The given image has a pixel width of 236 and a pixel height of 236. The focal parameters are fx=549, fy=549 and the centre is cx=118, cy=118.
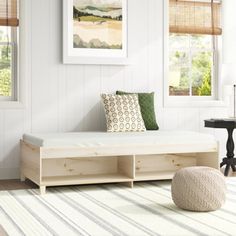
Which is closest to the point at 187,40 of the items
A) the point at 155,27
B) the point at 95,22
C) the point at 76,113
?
the point at 155,27

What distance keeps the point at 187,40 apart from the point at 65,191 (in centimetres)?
272

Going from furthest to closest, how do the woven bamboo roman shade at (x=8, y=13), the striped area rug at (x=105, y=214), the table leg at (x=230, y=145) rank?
the table leg at (x=230, y=145), the woven bamboo roman shade at (x=8, y=13), the striped area rug at (x=105, y=214)

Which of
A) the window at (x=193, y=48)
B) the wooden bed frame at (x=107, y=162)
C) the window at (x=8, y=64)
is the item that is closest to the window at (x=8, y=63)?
the window at (x=8, y=64)

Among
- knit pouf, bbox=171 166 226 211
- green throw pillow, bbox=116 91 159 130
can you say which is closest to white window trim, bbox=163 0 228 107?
green throw pillow, bbox=116 91 159 130

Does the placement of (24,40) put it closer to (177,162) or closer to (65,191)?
(65,191)

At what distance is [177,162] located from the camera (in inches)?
230

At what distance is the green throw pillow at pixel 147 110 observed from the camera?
6.19 meters

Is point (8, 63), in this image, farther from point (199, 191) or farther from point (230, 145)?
point (199, 191)

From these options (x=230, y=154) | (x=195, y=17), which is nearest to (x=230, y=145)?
(x=230, y=154)

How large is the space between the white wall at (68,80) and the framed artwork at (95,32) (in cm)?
8

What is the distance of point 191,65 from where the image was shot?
22.7ft

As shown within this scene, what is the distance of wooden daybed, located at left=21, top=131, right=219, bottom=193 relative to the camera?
5.14 meters

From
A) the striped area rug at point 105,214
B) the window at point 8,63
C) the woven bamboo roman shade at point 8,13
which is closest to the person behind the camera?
the striped area rug at point 105,214

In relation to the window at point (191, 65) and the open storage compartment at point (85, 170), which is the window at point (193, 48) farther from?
the open storage compartment at point (85, 170)
